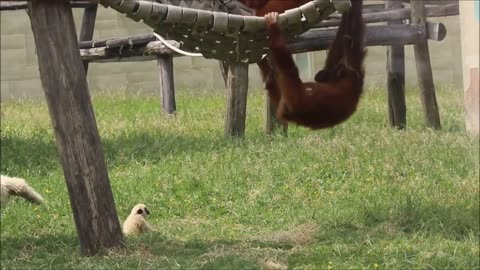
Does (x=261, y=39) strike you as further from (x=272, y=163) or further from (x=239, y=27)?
(x=272, y=163)

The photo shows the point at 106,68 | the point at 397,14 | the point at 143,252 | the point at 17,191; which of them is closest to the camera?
the point at 143,252

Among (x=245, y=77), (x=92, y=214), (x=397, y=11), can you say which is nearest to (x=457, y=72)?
(x=397, y=11)

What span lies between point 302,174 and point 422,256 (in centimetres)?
155

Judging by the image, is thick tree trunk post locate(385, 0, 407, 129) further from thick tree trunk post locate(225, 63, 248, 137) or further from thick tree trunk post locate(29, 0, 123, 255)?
thick tree trunk post locate(29, 0, 123, 255)

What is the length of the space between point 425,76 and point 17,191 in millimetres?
2876

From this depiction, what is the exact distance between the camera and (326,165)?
614 centimetres

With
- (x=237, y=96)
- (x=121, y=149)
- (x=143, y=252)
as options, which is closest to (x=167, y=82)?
(x=121, y=149)

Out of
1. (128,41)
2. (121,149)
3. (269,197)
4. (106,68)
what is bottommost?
(269,197)

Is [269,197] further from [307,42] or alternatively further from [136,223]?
[307,42]

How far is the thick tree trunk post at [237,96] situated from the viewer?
6.51m

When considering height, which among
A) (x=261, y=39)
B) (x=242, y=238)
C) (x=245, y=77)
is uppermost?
(x=261, y=39)

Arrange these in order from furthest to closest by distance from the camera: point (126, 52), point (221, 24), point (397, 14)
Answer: point (126, 52)
point (397, 14)
point (221, 24)

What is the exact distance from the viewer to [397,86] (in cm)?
723

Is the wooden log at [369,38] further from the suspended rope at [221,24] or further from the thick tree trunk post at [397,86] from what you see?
the suspended rope at [221,24]
